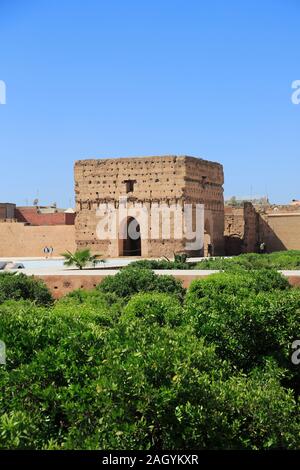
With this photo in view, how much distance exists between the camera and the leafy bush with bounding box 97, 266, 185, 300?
16500mm

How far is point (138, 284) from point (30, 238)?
61.1 feet

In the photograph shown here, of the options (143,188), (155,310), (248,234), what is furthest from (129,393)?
(248,234)

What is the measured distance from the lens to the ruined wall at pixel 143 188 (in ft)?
95.6

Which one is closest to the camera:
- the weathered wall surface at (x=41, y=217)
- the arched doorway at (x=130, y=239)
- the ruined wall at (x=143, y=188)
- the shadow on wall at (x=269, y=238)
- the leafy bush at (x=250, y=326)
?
the leafy bush at (x=250, y=326)

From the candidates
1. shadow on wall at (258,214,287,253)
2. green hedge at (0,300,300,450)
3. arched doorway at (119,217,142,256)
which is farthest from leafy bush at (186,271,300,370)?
shadow on wall at (258,214,287,253)

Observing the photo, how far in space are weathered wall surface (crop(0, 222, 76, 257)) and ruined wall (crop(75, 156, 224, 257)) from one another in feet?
8.45

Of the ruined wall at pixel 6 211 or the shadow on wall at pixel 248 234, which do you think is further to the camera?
the ruined wall at pixel 6 211

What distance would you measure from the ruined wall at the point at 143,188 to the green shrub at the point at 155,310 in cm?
1706

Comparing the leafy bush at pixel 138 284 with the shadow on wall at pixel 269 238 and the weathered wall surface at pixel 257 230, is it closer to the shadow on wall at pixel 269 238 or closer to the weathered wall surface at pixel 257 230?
the weathered wall surface at pixel 257 230

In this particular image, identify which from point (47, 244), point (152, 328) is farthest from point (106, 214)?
point (152, 328)

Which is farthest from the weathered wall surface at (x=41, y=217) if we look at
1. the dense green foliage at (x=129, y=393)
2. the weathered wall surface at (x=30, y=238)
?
the dense green foliage at (x=129, y=393)

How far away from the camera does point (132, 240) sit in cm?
3309

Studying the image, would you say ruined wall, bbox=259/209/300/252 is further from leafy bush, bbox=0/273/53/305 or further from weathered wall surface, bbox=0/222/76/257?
leafy bush, bbox=0/273/53/305
